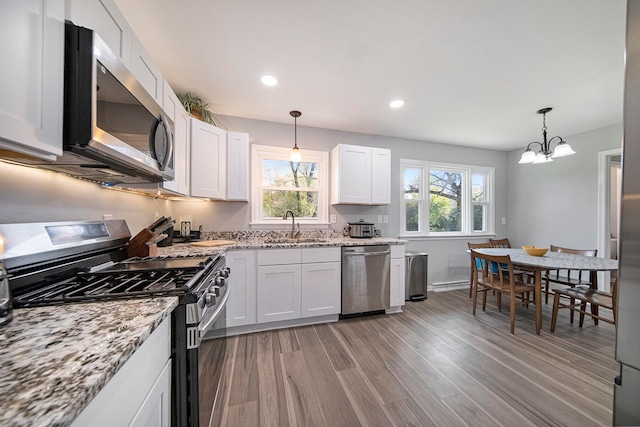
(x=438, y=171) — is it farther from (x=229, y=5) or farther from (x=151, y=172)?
(x=151, y=172)

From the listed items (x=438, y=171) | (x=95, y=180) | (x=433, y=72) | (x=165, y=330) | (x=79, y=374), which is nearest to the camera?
(x=79, y=374)

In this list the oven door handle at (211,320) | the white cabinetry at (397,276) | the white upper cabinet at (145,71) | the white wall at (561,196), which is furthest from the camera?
the white wall at (561,196)

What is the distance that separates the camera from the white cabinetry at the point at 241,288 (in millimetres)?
2236

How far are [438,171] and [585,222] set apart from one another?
210 cm

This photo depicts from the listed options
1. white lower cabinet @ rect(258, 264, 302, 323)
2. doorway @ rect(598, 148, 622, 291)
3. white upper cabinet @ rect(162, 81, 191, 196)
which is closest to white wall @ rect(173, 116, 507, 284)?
white upper cabinet @ rect(162, 81, 191, 196)

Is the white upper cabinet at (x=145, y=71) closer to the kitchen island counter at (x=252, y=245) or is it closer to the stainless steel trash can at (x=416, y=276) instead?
the kitchen island counter at (x=252, y=245)

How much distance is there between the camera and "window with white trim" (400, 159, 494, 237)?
12.5ft

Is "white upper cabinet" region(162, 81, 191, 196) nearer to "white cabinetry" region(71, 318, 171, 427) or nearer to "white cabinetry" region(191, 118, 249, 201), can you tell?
"white cabinetry" region(191, 118, 249, 201)

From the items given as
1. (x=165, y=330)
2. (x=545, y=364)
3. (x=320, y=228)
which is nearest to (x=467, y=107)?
(x=320, y=228)

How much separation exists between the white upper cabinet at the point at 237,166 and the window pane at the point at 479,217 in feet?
13.3

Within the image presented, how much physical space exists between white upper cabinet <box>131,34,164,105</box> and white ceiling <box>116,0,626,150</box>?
11.9 inches

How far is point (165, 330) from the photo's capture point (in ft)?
2.84

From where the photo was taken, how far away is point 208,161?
7.82 feet

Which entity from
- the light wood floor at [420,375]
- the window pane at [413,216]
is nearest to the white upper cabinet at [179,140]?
the light wood floor at [420,375]
